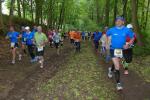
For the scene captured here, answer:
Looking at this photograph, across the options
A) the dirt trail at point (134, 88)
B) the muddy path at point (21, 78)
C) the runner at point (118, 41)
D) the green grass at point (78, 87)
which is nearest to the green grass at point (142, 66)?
the dirt trail at point (134, 88)

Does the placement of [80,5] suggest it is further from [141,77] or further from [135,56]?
[141,77]

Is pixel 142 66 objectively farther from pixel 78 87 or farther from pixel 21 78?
pixel 78 87

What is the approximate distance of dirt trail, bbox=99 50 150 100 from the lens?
11336mm

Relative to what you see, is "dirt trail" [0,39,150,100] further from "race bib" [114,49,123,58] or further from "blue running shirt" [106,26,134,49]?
"blue running shirt" [106,26,134,49]

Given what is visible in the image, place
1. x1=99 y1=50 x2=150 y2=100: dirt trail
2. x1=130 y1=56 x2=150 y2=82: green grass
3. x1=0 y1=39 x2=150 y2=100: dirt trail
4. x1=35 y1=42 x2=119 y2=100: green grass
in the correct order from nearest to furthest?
1. x1=99 y1=50 x2=150 y2=100: dirt trail
2. x1=35 y1=42 x2=119 y2=100: green grass
3. x1=0 y1=39 x2=150 y2=100: dirt trail
4. x1=130 y1=56 x2=150 y2=82: green grass

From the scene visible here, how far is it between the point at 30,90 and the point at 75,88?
4.78 feet

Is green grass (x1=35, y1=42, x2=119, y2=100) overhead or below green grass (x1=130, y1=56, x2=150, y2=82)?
overhead

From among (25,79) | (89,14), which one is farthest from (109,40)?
(89,14)

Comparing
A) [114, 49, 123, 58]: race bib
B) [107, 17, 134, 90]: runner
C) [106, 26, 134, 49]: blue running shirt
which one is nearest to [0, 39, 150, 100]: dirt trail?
[107, 17, 134, 90]: runner

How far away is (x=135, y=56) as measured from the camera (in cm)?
2284

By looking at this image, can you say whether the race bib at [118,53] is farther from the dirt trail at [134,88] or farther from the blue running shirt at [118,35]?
the dirt trail at [134,88]

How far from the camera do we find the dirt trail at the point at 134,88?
1134 centimetres

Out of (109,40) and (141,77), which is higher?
(109,40)

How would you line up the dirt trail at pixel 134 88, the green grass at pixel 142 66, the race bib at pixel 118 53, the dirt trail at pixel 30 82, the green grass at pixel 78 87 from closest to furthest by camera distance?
the dirt trail at pixel 134 88, the green grass at pixel 78 87, the dirt trail at pixel 30 82, the race bib at pixel 118 53, the green grass at pixel 142 66
